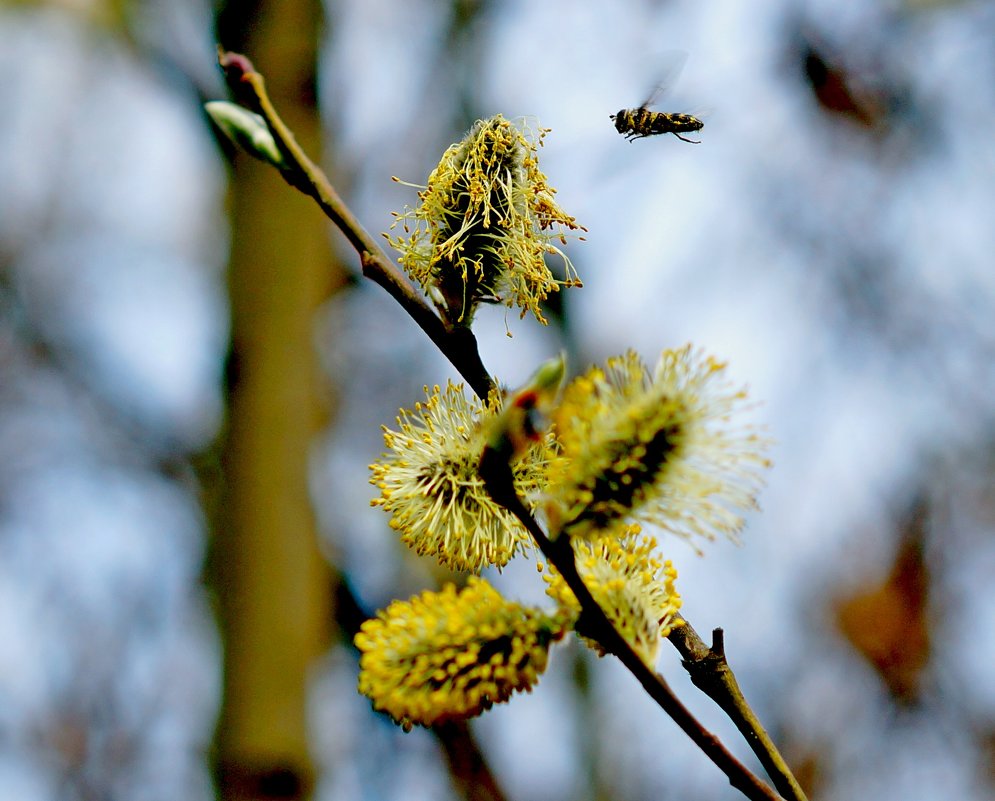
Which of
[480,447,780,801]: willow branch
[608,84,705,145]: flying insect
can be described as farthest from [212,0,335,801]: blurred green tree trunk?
[480,447,780,801]: willow branch

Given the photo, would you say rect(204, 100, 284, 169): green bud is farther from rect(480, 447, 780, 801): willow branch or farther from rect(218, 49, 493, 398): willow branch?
rect(480, 447, 780, 801): willow branch

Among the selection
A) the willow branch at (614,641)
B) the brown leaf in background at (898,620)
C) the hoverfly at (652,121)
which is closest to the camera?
the willow branch at (614,641)

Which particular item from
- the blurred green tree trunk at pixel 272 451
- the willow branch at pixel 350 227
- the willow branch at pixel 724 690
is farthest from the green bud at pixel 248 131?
the blurred green tree trunk at pixel 272 451

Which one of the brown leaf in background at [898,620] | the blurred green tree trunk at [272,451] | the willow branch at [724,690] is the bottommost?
the willow branch at [724,690]

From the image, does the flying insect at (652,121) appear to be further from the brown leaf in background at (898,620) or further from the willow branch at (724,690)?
the brown leaf in background at (898,620)

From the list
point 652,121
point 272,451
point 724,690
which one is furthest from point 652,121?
point 272,451

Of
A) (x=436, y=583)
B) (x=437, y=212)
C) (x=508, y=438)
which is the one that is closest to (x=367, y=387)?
(x=436, y=583)
